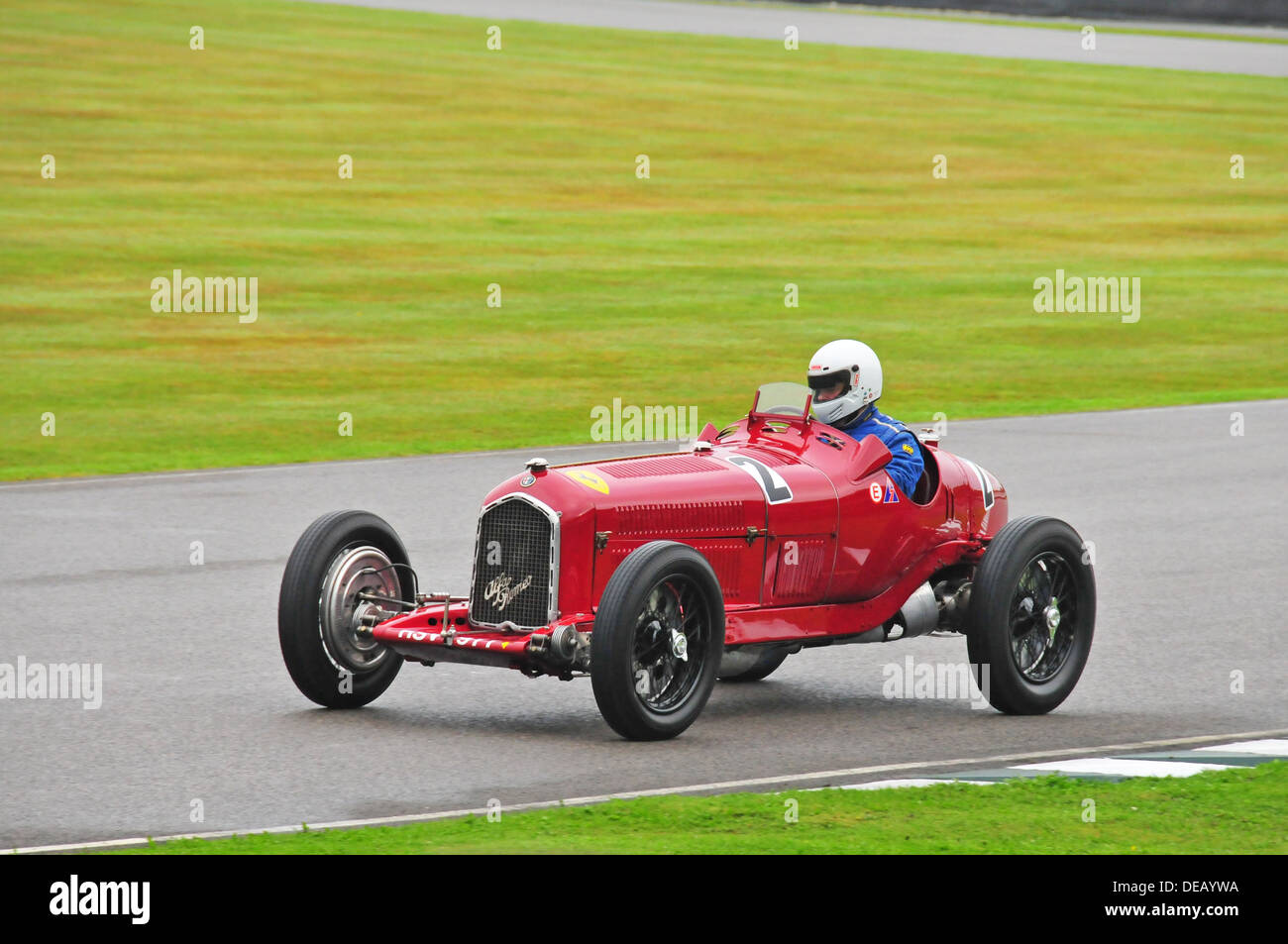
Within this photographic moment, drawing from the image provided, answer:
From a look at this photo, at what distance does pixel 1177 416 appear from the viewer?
2188cm

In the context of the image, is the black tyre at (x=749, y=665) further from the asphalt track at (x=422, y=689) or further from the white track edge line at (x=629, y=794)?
the white track edge line at (x=629, y=794)

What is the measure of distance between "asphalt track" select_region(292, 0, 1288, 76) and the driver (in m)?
41.7

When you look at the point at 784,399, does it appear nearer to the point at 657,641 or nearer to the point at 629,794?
the point at 657,641

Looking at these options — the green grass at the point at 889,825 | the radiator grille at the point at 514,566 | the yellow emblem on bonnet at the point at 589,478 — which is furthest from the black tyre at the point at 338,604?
the green grass at the point at 889,825

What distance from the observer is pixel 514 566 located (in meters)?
9.32

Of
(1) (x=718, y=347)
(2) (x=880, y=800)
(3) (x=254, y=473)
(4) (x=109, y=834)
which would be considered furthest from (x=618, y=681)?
(1) (x=718, y=347)

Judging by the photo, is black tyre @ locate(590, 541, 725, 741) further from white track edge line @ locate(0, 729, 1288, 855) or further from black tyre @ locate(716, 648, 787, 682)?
black tyre @ locate(716, 648, 787, 682)

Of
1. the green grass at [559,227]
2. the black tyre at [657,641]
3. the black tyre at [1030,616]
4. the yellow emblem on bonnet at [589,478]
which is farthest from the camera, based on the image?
the green grass at [559,227]

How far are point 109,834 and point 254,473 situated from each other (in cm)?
1048

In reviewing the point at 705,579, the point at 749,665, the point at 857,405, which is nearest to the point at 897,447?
the point at 857,405

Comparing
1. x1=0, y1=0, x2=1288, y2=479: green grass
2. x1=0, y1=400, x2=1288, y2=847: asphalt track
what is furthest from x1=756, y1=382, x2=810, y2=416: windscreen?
x1=0, y1=0, x2=1288, y2=479: green grass

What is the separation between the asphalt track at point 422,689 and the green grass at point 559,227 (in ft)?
11.8

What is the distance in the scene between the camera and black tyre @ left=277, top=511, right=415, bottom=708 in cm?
948

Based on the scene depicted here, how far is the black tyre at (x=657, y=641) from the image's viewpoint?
874 cm
